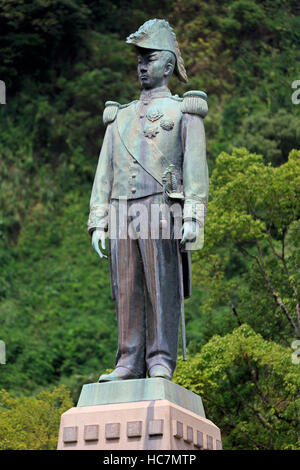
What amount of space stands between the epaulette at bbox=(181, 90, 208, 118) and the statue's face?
1.08 feet

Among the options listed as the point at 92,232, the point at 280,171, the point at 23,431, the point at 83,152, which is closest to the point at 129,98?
the point at 83,152

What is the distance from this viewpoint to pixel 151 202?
7.31 meters

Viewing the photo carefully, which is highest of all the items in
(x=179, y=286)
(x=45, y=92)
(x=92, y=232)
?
(x=45, y=92)

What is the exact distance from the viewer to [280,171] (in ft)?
58.3

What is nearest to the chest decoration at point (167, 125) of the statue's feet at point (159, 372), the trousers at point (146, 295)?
the trousers at point (146, 295)

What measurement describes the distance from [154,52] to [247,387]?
1128 centimetres

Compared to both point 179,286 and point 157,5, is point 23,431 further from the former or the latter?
point 157,5

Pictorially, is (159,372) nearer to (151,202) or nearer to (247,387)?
(151,202)

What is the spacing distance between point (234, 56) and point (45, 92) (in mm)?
7055

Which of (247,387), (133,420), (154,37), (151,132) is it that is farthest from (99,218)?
(247,387)

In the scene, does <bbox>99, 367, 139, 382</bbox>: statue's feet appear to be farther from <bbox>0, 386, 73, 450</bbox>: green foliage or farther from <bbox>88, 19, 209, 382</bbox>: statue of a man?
<bbox>0, 386, 73, 450</bbox>: green foliage

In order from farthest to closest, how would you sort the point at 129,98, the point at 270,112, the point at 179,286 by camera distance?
the point at 129,98
the point at 270,112
the point at 179,286

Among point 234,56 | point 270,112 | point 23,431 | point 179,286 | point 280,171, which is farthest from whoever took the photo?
point 234,56

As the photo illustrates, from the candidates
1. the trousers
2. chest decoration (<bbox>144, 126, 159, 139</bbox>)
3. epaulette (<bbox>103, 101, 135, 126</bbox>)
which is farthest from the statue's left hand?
epaulette (<bbox>103, 101, 135, 126</bbox>)
